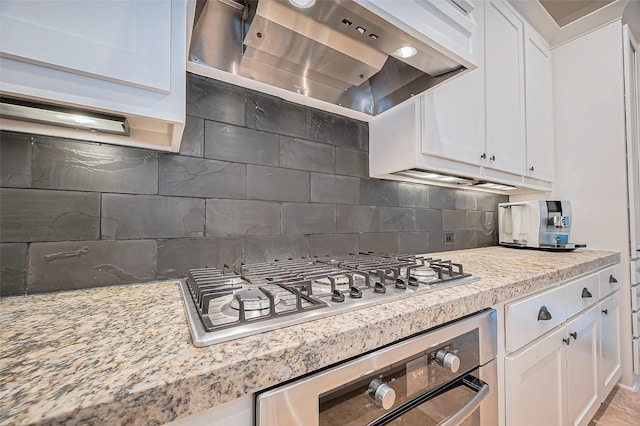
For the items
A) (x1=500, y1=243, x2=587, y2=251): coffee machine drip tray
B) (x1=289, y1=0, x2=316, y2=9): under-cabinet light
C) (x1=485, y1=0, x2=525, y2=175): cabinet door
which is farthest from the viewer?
(x1=500, y1=243, x2=587, y2=251): coffee machine drip tray

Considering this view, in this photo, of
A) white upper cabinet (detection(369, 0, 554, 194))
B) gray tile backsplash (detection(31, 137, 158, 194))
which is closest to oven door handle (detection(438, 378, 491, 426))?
white upper cabinet (detection(369, 0, 554, 194))

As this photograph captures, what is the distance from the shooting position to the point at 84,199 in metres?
0.78

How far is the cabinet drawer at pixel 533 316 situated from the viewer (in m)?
0.81

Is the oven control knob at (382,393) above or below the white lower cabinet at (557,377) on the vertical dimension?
above

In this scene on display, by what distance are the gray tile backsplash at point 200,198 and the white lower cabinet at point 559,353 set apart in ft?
2.23

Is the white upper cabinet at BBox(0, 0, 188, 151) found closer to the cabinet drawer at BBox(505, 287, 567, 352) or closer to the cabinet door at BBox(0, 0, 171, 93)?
the cabinet door at BBox(0, 0, 171, 93)

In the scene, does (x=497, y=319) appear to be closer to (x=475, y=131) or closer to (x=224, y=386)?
(x=224, y=386)

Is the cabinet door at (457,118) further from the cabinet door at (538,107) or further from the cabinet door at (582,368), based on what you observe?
the cabinet door at (582,368)

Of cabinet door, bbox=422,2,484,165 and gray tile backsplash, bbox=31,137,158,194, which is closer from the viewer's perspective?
gray tile backsplash, bbox=31,137,158,194

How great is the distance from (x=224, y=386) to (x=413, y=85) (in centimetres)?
114

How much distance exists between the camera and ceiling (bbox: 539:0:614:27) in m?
1.85

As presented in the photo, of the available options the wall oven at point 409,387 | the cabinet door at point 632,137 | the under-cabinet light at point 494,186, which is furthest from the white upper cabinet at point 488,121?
the wall oven at point 409,387

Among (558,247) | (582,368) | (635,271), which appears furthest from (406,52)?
(635,271)

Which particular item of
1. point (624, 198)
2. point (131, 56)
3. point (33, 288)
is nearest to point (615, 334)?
point (624, 198)
